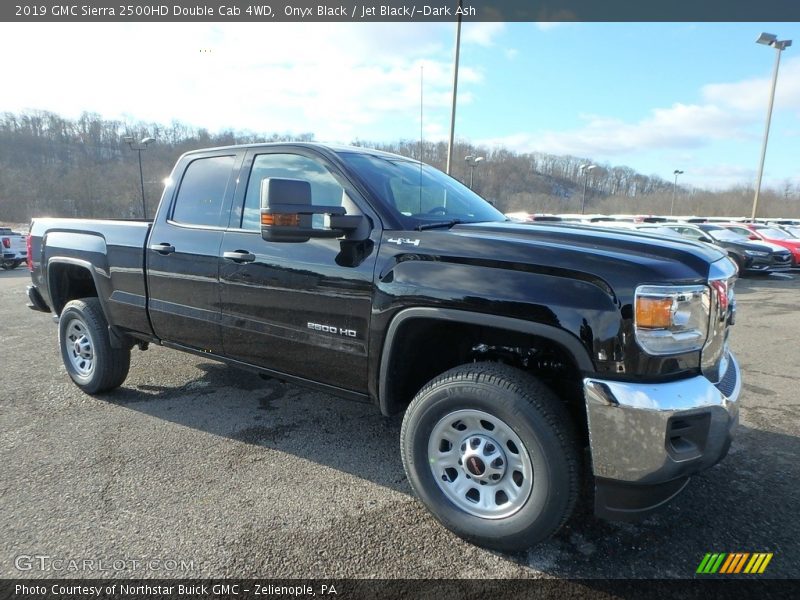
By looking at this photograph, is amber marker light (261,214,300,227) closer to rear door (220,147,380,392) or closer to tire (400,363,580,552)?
rear door (220,147,380,392)

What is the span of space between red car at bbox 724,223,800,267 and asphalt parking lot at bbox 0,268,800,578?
14601 mm

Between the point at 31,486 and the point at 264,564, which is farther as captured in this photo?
the point at 31,486

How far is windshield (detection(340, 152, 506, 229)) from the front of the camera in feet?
9.55

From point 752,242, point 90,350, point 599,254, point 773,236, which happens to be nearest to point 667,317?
point 599,254

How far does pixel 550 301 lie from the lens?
2123mm

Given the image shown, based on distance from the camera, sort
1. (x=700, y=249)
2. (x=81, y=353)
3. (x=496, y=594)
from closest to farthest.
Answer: (x=496, y=594)
(x=700, y=249)
(x=81, y=353)

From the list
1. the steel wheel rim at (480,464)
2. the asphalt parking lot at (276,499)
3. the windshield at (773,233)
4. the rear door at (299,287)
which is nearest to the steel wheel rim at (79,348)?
the asphalt parking lot at (276,499)

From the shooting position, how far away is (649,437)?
1.97 metres

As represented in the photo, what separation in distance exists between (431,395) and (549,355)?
67 cm

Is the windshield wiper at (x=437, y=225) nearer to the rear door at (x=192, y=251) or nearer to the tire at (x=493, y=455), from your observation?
the tire at (x=493, y=455)

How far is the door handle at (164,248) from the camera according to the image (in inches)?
140

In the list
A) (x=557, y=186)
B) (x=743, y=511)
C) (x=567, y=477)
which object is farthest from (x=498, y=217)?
(x=557, y=186)

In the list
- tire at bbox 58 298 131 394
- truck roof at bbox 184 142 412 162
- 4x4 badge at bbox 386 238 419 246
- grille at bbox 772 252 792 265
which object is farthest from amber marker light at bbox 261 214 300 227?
grille at bbox 772 252 792 265

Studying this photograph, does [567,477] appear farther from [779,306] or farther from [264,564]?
[779,306]
